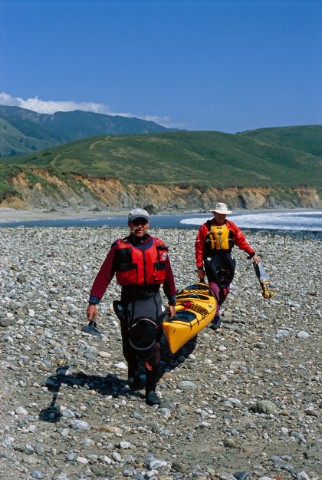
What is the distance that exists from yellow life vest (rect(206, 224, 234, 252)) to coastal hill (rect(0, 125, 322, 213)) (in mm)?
71116

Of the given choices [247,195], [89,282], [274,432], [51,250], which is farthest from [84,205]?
[274,432]

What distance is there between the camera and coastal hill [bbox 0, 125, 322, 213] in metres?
86.9

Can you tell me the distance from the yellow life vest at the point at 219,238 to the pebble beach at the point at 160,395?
169 cm

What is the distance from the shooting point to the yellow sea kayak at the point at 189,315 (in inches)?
337

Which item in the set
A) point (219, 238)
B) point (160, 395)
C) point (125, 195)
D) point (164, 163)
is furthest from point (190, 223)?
point (164, 163)

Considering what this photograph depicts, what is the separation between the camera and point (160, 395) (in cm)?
766

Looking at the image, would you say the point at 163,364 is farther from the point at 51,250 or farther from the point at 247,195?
the point at 247,195

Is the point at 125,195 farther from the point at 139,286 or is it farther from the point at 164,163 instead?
the point at 139,286

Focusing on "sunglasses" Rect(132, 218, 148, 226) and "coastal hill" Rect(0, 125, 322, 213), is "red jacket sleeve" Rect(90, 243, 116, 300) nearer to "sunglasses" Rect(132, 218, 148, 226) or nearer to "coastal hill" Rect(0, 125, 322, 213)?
"sunglasses" Rect(132, 218, 148, 226)

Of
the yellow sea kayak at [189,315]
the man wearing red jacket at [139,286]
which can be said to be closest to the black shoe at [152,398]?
the man wearing red jacket at [139,286]

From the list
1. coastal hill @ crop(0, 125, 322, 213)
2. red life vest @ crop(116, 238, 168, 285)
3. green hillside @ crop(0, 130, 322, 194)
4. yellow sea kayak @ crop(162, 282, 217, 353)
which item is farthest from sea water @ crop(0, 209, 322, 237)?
red life vest @ crop(116, 238, 168, 285)

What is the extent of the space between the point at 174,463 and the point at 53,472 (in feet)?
4.23

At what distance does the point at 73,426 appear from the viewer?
20.9 feet

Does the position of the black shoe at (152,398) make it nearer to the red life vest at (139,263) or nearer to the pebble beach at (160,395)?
the pebble beach at (160,395)
